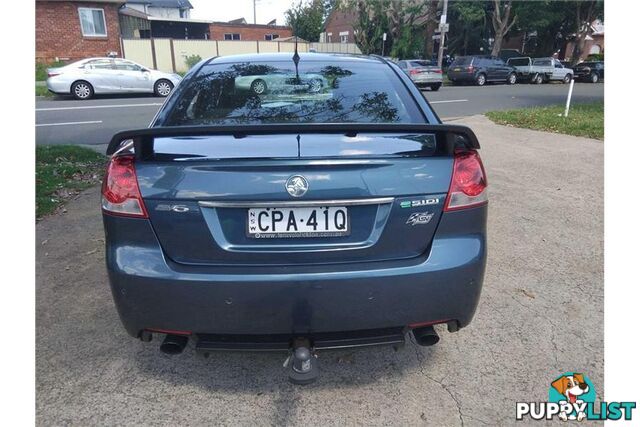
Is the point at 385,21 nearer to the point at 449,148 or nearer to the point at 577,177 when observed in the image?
the point at 577,177

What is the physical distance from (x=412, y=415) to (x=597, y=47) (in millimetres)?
61948

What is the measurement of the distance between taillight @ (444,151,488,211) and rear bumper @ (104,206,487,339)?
0.17 ft

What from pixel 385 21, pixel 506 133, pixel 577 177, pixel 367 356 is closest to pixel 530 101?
pixel 506 133

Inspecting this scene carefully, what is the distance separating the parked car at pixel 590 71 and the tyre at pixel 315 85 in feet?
115

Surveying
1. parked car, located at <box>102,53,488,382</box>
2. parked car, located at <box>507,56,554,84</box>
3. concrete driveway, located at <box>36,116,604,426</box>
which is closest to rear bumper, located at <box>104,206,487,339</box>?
parked car, located at <box>102,53,488,382</box>

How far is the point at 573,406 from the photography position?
2258 millimetres

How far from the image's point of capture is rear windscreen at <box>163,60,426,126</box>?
7.82 ft

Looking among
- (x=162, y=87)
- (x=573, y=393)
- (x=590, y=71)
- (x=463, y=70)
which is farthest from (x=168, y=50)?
(x=590, y=71)

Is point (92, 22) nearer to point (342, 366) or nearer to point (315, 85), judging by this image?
point (315, 85)

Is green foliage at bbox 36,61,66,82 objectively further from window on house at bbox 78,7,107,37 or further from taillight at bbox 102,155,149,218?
taillight at bbox 102,155,149,218

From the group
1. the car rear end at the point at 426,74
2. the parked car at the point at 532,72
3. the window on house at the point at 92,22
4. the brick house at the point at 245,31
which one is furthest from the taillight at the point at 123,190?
the brick house at the point at 245,31

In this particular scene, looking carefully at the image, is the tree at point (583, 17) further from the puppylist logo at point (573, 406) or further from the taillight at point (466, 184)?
the taillight at point (466, 184)

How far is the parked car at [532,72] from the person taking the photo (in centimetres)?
2834

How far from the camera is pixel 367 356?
2.54 m
